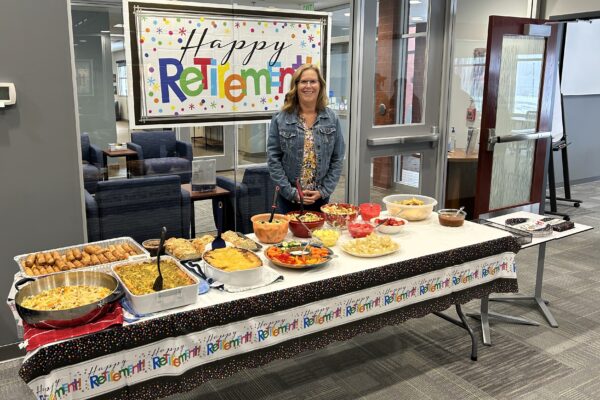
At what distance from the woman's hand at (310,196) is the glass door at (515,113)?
7.77ft

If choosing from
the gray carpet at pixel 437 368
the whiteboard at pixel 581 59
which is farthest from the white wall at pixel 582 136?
the gray carpet at pixel 437 368

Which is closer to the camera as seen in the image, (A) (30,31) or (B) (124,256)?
(B) (124,256)

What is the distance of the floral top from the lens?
3.25m

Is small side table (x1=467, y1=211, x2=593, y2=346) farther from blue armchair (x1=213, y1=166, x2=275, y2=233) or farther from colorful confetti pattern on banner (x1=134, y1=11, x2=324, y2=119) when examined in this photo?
colorful confetti pattern on banner (x1=134, y1=11, x2=324, y2=119)

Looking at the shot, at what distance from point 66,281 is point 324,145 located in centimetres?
184

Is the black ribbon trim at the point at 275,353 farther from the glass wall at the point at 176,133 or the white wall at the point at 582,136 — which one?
the white wall at the point at 582,136

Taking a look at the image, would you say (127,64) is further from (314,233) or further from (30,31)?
(314,233)

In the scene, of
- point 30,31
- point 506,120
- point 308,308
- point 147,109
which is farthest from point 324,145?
point 506,120

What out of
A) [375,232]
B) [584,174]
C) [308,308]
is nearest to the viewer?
[308,308]

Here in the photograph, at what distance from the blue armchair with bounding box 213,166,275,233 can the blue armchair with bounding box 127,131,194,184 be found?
46 centimetres

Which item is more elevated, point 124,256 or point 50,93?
point 50,93

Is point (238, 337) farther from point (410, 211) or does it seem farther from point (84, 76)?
point (84, 76)

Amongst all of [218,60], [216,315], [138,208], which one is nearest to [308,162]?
[218,60]

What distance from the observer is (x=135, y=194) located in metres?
3.45
